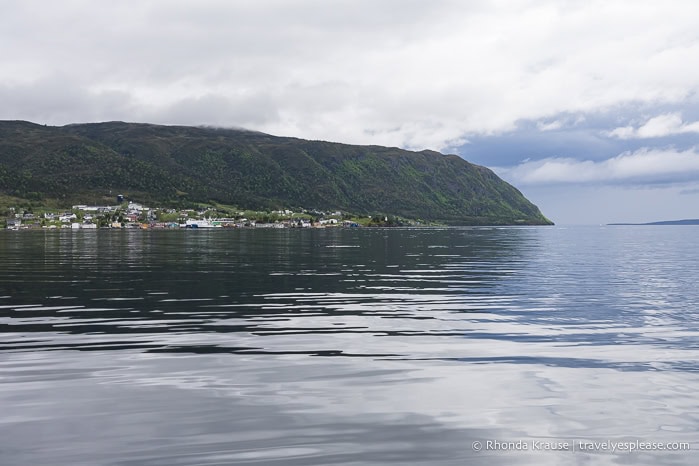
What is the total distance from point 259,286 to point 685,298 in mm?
35930

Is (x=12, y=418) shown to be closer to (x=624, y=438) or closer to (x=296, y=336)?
(x=296, y=336)

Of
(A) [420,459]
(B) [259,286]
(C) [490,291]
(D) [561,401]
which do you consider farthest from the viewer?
(B) [259,286]

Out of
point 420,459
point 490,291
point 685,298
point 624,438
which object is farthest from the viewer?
point 490,291

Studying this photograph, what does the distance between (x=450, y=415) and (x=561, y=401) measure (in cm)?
401

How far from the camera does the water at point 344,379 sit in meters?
15.1

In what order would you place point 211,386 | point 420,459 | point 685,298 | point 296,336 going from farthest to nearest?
point 685,298
point 296,336
point 211,386
point 420,459

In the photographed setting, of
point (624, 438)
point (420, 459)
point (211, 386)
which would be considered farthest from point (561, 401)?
point (211, 386)

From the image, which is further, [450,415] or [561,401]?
[561,401]

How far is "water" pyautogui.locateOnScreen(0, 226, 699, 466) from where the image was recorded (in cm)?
1512

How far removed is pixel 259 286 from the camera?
53.2 metres

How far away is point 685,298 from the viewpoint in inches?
1773

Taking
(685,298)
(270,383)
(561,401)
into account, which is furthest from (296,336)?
(685,298)

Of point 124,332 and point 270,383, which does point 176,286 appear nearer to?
point 124,332

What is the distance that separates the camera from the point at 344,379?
21.3 meters
